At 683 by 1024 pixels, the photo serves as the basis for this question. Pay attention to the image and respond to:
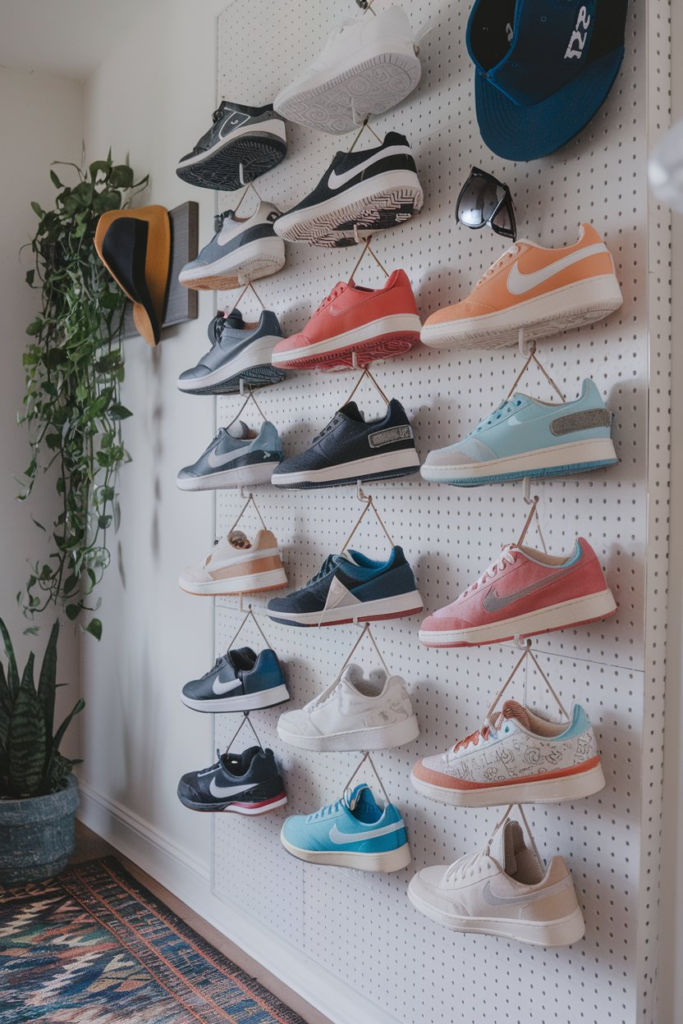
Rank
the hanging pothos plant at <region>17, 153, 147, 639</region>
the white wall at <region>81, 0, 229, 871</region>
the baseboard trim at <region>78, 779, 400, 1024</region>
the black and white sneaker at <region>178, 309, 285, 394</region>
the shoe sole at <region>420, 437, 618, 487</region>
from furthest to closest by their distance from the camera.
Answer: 1. the hanging pothos plant at <region>17, 153, 147, 639</region>
2. the white wall at <region>81, 0, 229, 871</region>
3. the black and white sneaker at <region>178, 309, 285, 394</region>
4. the baseboard trim at <region>78, 779, 400, 1024</region>
5. the shoe sole at <region>420, 437, 618, 487</region>

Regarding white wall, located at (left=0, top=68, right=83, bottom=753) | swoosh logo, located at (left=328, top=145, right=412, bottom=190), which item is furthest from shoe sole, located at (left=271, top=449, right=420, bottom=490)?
white wall, located at (left=0, top=68, right=83, bottom=753)

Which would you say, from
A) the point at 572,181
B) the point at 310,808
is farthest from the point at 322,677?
the point at 572,181

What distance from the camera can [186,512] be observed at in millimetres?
2547

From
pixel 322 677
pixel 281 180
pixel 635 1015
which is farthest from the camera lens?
pixel 281 180

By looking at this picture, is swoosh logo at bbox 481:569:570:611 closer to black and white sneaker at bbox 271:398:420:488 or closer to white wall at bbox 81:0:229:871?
black and white sneaker at bbox 271:398:420:488

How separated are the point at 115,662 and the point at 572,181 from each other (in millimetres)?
2221

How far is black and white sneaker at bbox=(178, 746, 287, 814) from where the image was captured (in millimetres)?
1997

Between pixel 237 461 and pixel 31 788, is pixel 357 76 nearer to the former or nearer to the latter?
pixel 237 461

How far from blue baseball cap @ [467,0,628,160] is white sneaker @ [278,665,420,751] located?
98 centimetres

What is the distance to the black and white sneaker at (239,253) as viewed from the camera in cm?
199

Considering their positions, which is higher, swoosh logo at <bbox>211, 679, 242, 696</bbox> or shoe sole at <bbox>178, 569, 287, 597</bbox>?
shoe sole at <bbox>178, 569, 287, 597</bbox>

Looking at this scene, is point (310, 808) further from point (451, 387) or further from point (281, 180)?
point (281, 180)

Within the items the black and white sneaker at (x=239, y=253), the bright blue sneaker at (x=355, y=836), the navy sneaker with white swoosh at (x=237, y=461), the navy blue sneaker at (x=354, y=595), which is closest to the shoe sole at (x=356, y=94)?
the black and white sneaker at (x=239, y=253)

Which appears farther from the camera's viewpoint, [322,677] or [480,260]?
[322,677]
